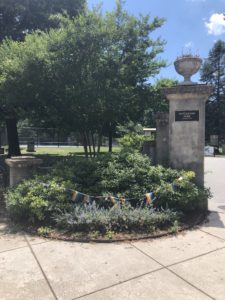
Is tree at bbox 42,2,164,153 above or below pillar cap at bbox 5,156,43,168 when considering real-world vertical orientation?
above

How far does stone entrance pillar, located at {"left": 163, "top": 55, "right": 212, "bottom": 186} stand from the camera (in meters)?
5.61

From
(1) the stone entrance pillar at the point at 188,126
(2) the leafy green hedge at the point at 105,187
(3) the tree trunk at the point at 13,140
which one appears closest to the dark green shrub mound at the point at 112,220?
(2) the leafy green hedge at the point at 105,187

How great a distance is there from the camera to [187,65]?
5.77 m

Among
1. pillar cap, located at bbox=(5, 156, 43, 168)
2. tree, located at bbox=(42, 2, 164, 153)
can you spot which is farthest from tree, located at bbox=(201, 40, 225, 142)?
pillar cap, located at bbox=(5, 156, 43, 168)

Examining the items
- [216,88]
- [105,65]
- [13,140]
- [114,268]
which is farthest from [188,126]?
[216,88]

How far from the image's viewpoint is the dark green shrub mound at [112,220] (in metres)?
4.46

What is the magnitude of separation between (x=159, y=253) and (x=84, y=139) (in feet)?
18.1

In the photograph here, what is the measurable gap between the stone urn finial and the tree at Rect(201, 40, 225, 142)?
124ft

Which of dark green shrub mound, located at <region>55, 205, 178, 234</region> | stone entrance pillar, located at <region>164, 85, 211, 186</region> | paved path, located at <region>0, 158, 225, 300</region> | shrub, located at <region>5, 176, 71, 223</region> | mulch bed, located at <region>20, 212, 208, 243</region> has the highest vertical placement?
stone entrance pillar, located at <region>164, 85, 211, 186</region>

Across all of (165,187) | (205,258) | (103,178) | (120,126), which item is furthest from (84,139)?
(205,258)

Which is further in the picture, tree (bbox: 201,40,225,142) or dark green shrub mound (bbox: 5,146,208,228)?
tree (bbox: 201,40,225,142)

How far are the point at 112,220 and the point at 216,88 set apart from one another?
43167 mm

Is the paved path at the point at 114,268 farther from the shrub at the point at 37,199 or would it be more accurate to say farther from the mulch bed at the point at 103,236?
the shrub at the point at 37,199

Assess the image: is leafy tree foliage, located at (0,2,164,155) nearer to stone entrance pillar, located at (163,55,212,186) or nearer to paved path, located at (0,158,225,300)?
stone entrance pillar, located at (163,55,212,186)
